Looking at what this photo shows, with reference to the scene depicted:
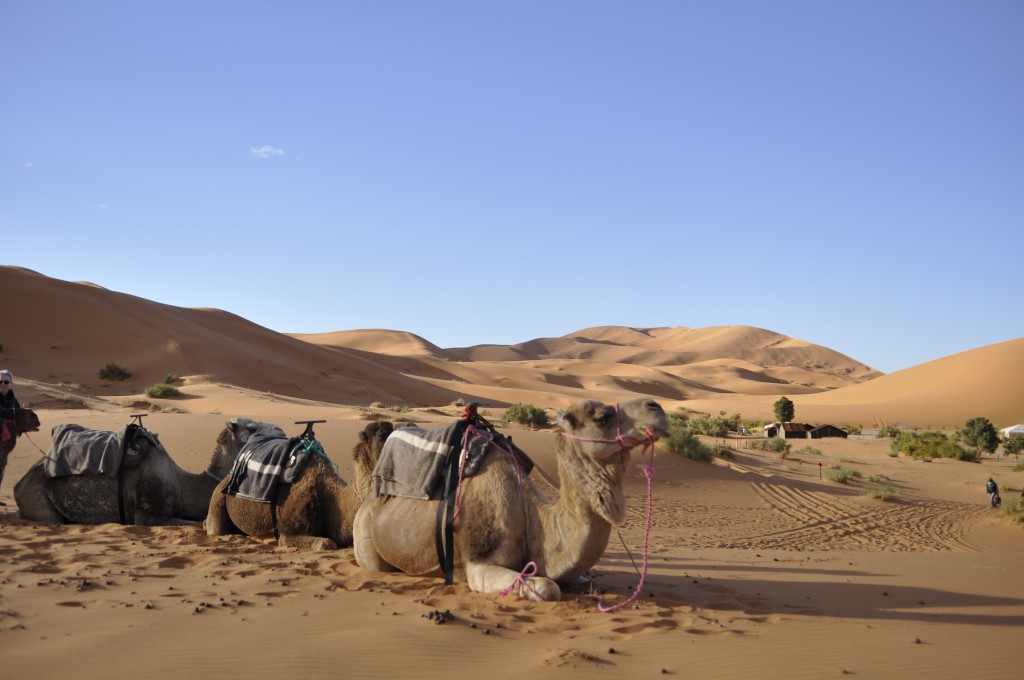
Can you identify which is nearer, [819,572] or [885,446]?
[819,572]

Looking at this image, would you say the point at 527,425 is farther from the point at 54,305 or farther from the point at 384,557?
the point at 54,305

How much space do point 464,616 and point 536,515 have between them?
36.5 inches

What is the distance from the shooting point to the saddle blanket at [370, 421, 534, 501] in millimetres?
5980

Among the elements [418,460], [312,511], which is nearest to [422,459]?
[418,460]

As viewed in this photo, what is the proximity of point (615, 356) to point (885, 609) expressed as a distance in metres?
159

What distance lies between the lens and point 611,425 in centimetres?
529

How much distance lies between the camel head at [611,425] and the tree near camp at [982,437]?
3430 centimetres

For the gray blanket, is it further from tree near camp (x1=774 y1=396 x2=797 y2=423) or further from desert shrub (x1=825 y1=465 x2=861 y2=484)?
tree near camp (x1=774 y1=396 x2=797 y2=423)

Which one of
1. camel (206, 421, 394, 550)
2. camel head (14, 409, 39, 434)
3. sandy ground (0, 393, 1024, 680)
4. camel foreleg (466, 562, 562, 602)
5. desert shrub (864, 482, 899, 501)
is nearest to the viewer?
sandy ground (0, 393, 1024, 680)

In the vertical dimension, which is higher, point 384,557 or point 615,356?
point 615,356

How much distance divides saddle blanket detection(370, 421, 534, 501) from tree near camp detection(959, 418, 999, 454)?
34209 millimetres

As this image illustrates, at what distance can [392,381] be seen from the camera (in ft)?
177

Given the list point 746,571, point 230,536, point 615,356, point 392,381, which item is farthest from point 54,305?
point 615,356

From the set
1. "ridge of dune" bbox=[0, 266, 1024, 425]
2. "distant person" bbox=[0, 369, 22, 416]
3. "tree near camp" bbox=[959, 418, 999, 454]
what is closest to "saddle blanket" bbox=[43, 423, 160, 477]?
"distant person" bbox=[0, 369, 22, 416]
